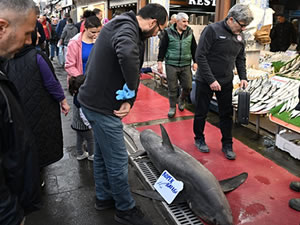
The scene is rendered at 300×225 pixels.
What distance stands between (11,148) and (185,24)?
5004mm

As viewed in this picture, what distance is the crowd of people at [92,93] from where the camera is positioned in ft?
4.39

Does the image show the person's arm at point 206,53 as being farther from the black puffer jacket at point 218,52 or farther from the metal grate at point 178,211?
the metal grate at point 178,211

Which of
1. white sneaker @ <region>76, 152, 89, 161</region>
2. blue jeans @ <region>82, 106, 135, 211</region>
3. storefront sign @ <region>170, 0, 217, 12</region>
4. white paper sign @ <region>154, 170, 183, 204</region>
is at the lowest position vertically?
white sneaker @ <region>76, 152, 89, 161</region>

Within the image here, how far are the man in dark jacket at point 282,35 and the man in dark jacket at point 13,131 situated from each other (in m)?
9.76

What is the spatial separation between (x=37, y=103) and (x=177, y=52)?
3632mm

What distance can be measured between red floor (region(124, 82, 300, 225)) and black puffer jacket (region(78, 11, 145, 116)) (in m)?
1.77

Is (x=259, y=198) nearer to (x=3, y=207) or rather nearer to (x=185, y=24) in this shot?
(x=3, y=207)

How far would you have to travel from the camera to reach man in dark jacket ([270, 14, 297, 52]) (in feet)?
31.2

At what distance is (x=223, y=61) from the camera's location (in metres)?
3.99

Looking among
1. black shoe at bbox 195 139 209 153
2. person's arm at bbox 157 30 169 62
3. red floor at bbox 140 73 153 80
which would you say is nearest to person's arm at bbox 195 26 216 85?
black shoe at bbox 195 139 209 153

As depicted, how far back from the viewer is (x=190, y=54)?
19.9 feet

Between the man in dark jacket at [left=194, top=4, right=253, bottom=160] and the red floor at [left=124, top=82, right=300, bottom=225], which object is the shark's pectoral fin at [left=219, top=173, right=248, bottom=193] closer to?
the red floor at [left=124, top=82, right=300, bottom=225]

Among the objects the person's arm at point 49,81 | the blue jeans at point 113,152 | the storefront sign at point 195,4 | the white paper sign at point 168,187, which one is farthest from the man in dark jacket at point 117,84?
the storefront sign at point 195,4

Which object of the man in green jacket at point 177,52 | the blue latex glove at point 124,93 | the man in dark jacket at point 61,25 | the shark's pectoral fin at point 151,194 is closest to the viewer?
the blue latex glove at point 124,93
